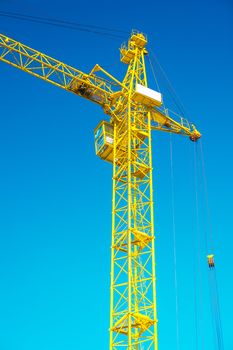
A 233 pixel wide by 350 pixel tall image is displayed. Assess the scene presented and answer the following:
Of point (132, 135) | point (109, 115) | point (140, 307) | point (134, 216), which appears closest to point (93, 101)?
point (109, 115)

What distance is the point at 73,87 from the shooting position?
3866cm

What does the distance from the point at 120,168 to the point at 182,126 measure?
7255 mm

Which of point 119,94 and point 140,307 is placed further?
point 119,94

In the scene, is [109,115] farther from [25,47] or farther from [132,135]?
[25,47]

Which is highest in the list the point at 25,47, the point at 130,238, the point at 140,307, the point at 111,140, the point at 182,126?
the point at 25,47

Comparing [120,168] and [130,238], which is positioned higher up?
[120,168]

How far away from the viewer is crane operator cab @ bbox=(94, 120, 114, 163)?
36.9m

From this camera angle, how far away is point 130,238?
32062 millimetres

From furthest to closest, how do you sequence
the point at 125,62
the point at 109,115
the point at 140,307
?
1. the point at 125,62
2. the point at 109,115
3. the point at 140,307

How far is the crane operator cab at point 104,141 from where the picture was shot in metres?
36.9

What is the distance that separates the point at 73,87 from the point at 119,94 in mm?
3126

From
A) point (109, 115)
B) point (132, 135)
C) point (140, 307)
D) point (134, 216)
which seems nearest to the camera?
point (140, 307)

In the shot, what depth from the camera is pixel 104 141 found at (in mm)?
36781

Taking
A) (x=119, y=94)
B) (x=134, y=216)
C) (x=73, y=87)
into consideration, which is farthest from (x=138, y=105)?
(x=134, y=216)
